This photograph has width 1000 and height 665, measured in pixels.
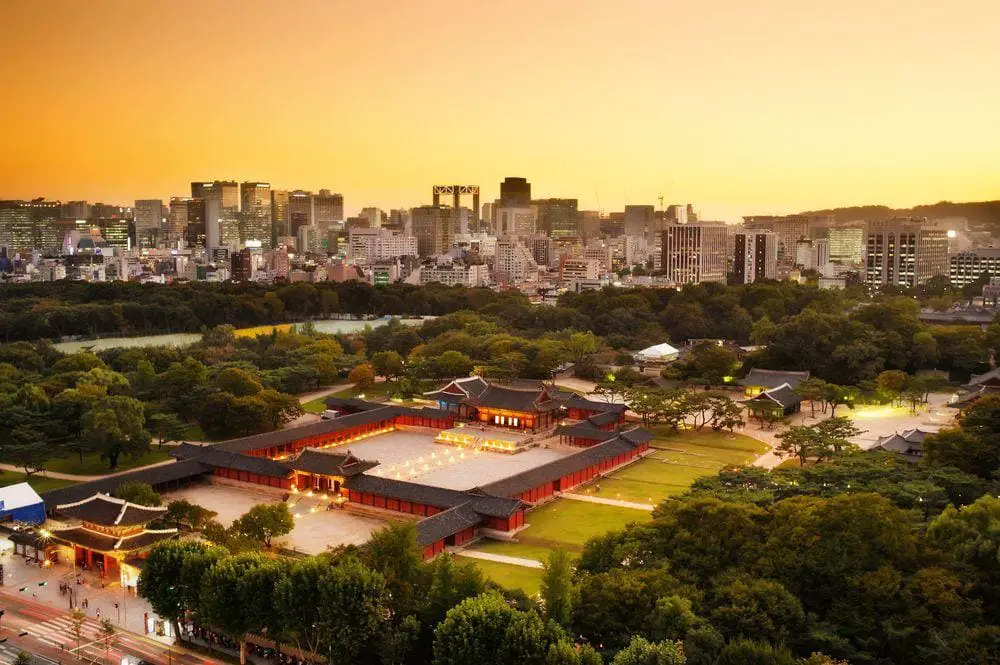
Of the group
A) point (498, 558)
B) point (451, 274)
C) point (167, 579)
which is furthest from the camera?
point (451, 274)

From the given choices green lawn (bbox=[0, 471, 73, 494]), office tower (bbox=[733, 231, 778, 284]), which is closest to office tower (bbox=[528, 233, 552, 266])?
office tower (bbox=[733, 231, 778, 284])

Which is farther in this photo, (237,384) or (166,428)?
(237,384)

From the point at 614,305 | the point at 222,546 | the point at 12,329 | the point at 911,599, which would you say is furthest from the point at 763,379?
the point at 12,329

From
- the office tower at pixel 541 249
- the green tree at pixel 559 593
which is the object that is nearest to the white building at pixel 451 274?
the office tower at pixel 541 249

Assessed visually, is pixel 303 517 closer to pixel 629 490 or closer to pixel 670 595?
pixel 629 490

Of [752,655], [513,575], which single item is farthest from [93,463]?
[752,655]

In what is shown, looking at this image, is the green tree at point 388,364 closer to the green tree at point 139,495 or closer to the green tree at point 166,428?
the green tree at point 166,428
